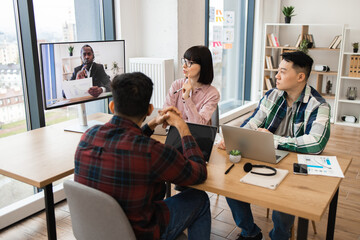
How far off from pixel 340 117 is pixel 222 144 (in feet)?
13.9

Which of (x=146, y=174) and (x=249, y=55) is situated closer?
(x=146, y=174)

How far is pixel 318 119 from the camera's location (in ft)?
6.79

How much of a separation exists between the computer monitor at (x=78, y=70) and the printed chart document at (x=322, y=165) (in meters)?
1.37

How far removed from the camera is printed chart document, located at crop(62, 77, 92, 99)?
7.36 feet

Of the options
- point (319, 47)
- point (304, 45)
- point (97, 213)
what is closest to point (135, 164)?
point (97, 213)

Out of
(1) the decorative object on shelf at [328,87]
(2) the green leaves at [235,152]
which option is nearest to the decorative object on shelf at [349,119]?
(1) the decorative object on shelf at [328,87]

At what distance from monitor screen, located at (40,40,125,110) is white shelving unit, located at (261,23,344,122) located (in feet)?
12.9

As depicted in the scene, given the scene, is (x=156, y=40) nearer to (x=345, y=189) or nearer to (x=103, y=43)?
(x=103, y=43)

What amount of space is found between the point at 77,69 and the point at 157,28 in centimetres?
172

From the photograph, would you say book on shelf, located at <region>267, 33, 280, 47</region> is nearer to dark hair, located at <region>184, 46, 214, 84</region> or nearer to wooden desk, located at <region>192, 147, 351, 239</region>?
dark hair, located at <region>184, 46, 214, 84</region>

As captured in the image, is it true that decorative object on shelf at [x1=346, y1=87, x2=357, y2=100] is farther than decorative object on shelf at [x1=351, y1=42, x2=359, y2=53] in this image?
Yes

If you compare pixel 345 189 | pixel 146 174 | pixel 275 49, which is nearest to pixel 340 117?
pixel 275 49

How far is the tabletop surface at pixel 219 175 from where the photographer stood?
1431 millimetres

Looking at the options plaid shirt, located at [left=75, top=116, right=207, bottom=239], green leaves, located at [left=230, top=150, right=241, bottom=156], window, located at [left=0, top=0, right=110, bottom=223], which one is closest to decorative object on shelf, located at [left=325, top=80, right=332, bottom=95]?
window, located at [left=0, top=0, right=110, bottom=223]
